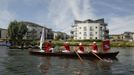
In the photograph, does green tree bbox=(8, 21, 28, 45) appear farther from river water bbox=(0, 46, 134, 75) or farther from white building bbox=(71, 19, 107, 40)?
river water bbox=(0, 46, 134, 75)

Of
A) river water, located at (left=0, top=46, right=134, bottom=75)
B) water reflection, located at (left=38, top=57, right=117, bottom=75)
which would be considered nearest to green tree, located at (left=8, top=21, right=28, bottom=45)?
river water, located at (left=0, top=46, right=134, bottom=75)

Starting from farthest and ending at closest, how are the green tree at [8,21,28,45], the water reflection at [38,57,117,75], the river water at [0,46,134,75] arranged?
the green tree at [8,21,28,45] < the water reflection at [38,57,117,75] < the river water at [0,46,134,75]

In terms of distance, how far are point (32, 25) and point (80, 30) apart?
46.6 m

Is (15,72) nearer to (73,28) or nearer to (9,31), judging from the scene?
(9,31)

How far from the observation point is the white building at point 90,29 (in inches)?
6220

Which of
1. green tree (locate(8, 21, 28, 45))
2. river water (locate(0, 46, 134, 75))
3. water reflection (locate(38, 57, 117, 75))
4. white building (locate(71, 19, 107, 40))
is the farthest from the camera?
white building (locate(71, 19, 107, 40))

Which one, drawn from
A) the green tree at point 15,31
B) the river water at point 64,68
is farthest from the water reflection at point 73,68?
the green tree at point 15,31

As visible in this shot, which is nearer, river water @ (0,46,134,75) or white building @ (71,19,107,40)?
river water @ (0,46,134,75)

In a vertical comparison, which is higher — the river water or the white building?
the white building

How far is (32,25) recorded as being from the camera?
193875mm

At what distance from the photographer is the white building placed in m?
158

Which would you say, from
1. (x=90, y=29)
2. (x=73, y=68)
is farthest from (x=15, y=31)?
(x=73, y=68)

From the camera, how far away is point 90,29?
158250 millimetres

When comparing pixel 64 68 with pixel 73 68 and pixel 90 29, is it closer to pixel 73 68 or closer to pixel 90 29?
pixel 73 68
